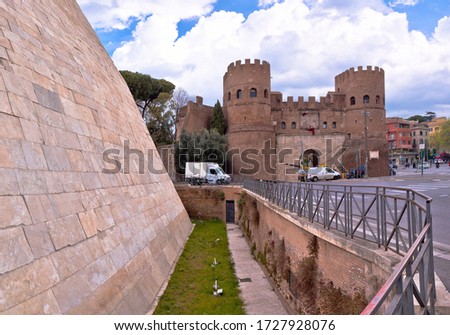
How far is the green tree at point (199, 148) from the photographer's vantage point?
34781 millimetres

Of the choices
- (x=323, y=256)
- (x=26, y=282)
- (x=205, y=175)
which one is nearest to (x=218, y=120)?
(x=205, y=175)

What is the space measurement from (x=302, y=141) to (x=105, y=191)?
3637 centimetres

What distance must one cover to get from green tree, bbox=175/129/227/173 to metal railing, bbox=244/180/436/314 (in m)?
24.8

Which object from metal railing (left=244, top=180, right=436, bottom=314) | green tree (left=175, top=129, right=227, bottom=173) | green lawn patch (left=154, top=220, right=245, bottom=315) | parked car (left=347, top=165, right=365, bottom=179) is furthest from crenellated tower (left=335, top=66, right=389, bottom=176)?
metal railing (left=244, top=180, right=436, bottom=314)

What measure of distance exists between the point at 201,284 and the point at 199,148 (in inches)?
1004

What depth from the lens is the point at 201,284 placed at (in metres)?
9.80

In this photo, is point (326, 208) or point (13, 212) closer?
point (13, 212)

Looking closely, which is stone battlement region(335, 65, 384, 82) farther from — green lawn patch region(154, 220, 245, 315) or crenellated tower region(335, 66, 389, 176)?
green lawn patch region(154, 220, 245, 315)

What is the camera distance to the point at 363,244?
5.19m

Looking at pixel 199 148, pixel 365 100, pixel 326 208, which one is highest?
pixel 365 100

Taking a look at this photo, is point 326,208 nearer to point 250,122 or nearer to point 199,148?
point 199,148

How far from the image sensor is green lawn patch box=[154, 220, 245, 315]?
25.7ft

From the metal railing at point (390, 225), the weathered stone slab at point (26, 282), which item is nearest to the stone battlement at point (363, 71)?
the metal railing at point (390, 225)
